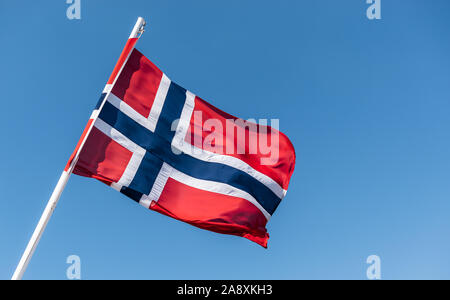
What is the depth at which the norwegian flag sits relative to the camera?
8203 mm

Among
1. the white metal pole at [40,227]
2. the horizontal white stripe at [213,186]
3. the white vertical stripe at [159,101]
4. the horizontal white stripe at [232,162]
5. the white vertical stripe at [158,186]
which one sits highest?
the white vertical stripe at [159,101]

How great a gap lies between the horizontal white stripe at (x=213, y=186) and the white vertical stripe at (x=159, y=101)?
3.91 ft

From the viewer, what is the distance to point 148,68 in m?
9.18

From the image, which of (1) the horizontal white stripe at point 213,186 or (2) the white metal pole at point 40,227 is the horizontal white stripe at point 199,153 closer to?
(1) the horizontal white stripe at point 213,186

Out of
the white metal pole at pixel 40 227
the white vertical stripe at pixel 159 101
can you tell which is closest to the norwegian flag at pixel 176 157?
the white vertical stripe at pixel 159 101

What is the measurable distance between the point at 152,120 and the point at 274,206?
380 cm

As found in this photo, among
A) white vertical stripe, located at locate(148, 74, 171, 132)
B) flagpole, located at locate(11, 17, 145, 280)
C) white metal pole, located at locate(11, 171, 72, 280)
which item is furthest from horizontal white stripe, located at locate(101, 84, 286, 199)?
white metal pole, located at locate(11, 171, 72, 280)

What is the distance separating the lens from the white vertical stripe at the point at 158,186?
8.46 meters

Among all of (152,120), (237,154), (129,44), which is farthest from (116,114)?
(237,154)

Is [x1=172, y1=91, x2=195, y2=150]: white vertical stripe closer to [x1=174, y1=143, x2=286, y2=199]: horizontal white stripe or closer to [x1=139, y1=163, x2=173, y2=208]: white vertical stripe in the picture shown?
[x1=174, y1=143, x2=286, y2=199]: horizontal white stripe

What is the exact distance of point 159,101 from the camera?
9375 millimetres

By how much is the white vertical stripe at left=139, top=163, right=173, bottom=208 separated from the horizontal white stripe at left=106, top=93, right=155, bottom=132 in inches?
36.3

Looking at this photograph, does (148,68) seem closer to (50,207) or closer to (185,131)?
(185,131)

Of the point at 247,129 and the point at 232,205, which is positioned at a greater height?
the point at 247,129
